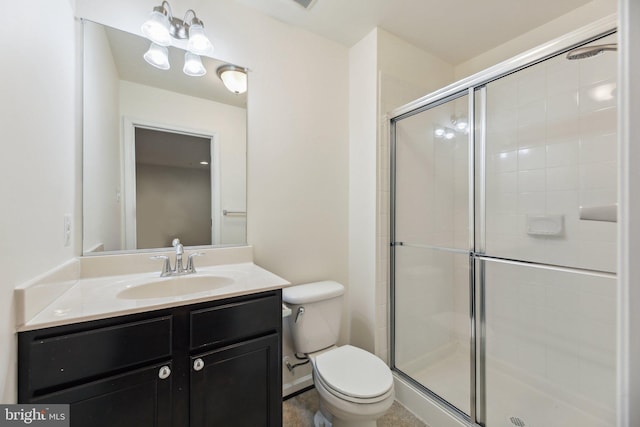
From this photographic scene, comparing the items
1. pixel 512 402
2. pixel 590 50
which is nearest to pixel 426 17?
pixel 590 50

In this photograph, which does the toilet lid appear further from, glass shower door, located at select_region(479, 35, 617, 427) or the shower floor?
glass shower door, located at select_region(479, 35, 617, 427)

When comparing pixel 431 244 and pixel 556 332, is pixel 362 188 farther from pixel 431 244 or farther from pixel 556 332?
pixel 556 332

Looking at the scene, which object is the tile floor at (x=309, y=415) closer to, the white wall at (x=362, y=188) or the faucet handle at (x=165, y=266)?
the white wall at (x=362, y=188)

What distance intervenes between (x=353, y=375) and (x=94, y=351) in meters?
1.06

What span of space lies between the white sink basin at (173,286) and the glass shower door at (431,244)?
1.19 metres

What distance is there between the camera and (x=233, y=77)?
158 cm

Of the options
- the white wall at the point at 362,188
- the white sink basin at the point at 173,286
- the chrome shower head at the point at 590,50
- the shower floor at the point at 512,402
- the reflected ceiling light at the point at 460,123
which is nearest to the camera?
the chrome shower head at the point at 590,50

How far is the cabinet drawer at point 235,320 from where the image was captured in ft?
3.21

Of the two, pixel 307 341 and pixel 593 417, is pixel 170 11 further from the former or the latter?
pixel 593 417

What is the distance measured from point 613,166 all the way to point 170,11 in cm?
252

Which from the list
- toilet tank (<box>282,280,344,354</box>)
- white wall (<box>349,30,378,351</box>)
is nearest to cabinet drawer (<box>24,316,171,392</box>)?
toilet tank (<box>282,280,344,354</box>)

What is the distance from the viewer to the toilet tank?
4.99 feet

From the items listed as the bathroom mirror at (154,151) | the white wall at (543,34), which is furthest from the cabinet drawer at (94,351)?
the white wall at (543,34)

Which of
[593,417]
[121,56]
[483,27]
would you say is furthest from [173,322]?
[483,27]
